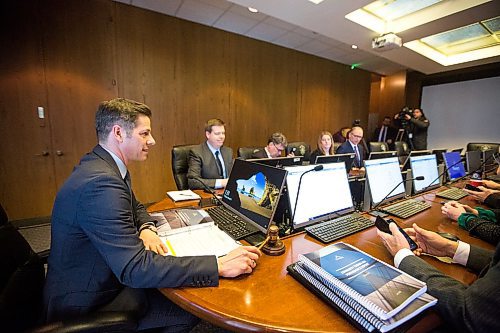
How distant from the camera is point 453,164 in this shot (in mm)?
2418

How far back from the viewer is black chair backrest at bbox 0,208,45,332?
838mm

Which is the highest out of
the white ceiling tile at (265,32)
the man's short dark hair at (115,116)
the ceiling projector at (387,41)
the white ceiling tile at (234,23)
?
the white ceiling tile at (265,32)

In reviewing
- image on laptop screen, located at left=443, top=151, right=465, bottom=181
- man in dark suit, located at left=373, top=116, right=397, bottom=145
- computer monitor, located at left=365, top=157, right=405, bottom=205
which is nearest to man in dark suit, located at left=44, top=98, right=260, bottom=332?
computer monitor, located at left=365, top=157, right=405, bottom=205

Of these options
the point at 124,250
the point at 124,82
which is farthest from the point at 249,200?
the point at 124,82

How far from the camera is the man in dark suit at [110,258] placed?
78 centimetres

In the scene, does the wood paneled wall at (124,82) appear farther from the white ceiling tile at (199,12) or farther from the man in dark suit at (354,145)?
the man in dark suit at (354,145)

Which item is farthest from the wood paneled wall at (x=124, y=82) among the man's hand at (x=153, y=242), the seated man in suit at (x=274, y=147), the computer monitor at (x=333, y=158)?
the man's hand at (x=153, y=242)

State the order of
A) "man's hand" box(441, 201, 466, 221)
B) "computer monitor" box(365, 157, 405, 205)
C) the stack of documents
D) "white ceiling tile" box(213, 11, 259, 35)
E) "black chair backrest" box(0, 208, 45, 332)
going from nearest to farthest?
the stack of documents → "black chair backrest" box(0, 208, 45, 332) → "man's hand" box(441, 201, 466, 221) → "computer monitor" box(365, 157, 405, 205) → "white ceiling tile" box(213, 11, 259, 35)

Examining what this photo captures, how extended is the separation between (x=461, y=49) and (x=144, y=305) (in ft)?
22.6

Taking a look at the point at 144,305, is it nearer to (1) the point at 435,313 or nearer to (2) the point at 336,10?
(1) the point at 435,313

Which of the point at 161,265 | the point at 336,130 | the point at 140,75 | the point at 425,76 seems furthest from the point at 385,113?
the point at 161,265

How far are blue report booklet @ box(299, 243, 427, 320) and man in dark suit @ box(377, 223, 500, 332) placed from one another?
77 mm

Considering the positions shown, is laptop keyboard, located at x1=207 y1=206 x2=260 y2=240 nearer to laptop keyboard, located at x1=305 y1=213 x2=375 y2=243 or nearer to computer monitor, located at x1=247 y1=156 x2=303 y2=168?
laptop keyboard, located at x1=305 y1=213 x2=375 y2=243

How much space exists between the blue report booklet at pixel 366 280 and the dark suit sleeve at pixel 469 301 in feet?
0.23
